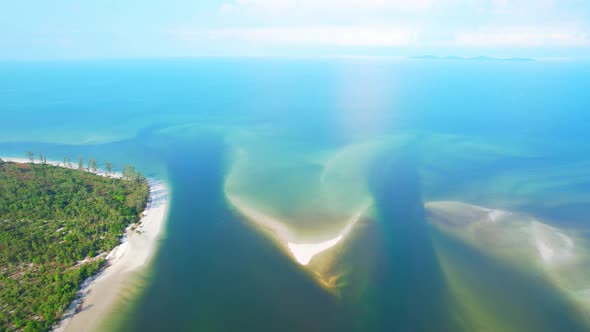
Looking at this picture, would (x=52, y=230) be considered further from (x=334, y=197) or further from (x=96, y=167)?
(x=334, y=197)

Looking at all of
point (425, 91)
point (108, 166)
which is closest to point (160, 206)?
point (108, 166)

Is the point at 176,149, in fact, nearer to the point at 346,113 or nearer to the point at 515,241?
the point at 346,113

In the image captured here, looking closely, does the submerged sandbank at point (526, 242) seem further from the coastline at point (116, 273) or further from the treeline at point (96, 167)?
the treeline at point (96, 167)

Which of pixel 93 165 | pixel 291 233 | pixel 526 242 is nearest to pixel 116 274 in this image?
pixel 291 233

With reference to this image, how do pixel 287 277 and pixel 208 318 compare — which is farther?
pixel 287 277

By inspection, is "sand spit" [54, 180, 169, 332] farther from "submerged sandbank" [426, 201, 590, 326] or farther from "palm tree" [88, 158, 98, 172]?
"submerged sandbank" [426, 201, 590, 326]

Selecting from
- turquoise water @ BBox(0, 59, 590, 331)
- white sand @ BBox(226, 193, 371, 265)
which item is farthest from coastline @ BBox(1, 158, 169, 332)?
white sand @ BBox(226, 193, 371, 265)

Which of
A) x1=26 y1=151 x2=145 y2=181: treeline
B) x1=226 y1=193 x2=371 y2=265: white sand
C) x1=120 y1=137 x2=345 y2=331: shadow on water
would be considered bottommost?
x1=120 y1=137 x2=345 y2=331: shadow on water
